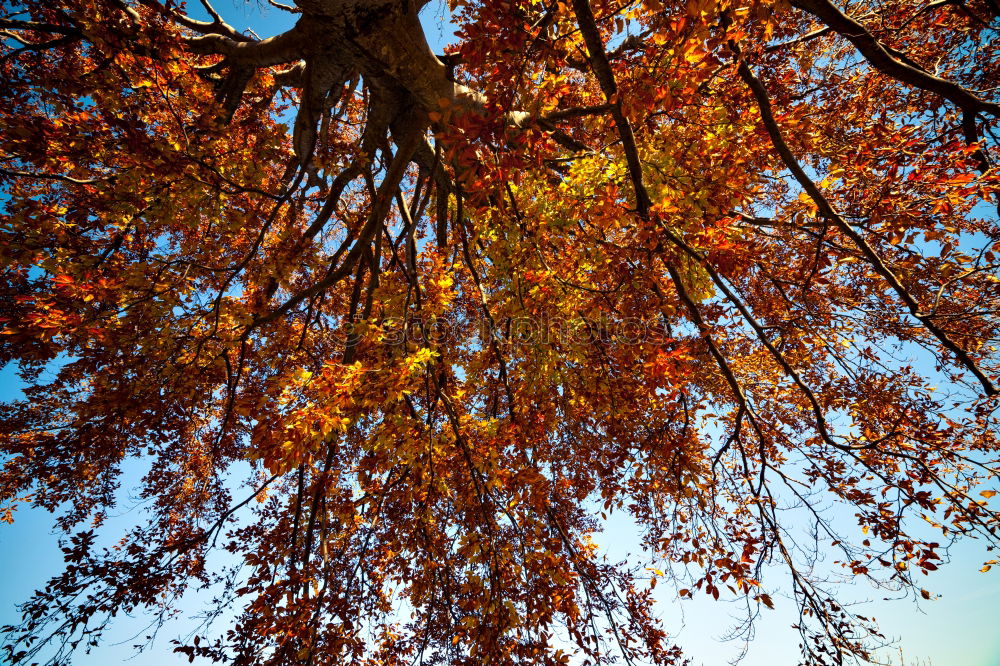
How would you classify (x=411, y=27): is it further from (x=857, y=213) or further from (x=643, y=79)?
(x=857, y=213)

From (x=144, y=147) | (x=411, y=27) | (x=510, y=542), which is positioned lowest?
(x=510, y=542)

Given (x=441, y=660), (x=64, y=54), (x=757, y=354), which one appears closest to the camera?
(x=64, y=54)

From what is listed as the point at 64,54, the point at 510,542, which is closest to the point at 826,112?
the point at 510,542

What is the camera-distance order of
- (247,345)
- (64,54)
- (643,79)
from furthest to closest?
(247,345) < (64,54) < (643,79)

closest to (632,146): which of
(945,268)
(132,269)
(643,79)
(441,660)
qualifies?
(643,79)

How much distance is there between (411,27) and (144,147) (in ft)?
8.06

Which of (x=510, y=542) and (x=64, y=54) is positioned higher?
(x=64, y=54)

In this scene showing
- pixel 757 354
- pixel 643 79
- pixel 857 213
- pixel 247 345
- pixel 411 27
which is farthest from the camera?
pixel 757 354

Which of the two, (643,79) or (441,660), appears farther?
(441,660)

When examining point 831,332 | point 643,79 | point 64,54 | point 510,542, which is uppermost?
point 64,54

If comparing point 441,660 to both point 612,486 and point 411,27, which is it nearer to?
point 612,486

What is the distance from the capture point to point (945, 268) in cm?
315

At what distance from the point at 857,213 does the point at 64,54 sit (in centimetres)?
779

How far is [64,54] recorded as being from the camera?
13.3ft
